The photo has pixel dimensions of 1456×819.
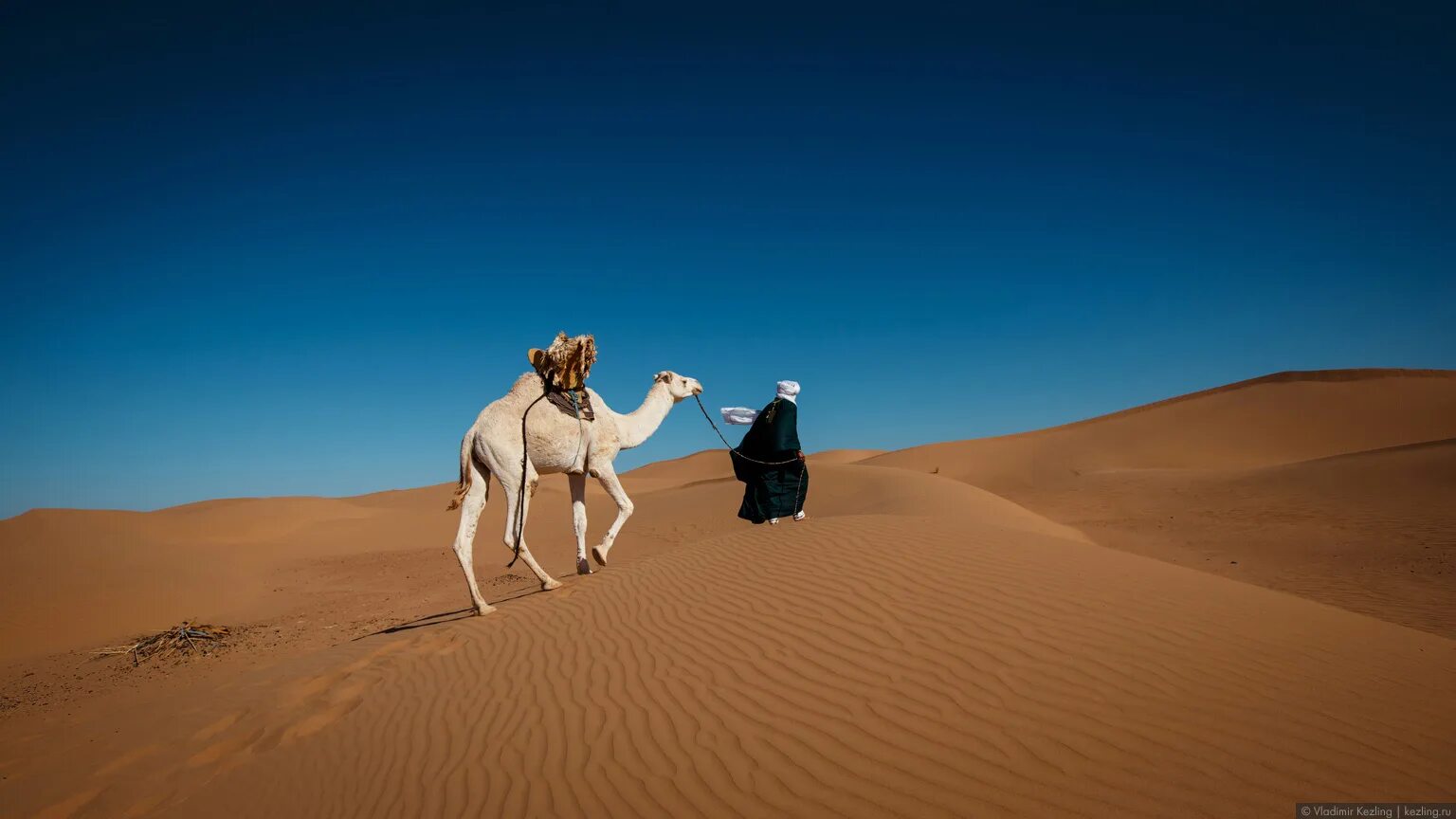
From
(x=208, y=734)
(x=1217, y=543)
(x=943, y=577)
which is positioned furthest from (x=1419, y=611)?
(x=208, y=734)

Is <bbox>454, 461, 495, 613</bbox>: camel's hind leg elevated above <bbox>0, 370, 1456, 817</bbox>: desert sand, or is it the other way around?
<bbox>454, 461, 495, 613</bbox>: camel's hind leg

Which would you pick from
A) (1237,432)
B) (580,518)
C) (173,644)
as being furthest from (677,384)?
(1237,432)

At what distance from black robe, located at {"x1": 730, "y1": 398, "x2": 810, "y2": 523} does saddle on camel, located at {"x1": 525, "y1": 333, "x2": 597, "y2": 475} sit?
2.31 m

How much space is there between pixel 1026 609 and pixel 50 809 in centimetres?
786

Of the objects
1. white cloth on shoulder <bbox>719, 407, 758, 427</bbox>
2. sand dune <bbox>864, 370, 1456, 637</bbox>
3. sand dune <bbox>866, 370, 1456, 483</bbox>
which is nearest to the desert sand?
sand dune <bbox>864, 370, 1456, 637</bbox>

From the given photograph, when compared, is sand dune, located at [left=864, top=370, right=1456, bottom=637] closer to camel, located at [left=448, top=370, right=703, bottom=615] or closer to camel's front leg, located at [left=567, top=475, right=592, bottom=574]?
camel, located at [left=448, top=370, right=703, bottom=615]

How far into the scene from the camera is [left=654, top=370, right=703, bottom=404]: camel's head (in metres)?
10.7

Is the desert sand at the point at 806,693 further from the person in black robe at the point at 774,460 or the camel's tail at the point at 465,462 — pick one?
the camel's tail at the point at 465,462

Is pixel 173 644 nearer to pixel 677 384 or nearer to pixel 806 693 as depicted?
pixel 677 384

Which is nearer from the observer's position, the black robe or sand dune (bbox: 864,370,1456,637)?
the black robe

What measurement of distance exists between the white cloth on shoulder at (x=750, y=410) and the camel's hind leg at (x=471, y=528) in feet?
12.0

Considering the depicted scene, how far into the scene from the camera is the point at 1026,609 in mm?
5465

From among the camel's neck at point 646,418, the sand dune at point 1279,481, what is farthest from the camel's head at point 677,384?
the sand dune at point 1279,481

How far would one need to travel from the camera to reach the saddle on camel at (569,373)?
9.20 m
